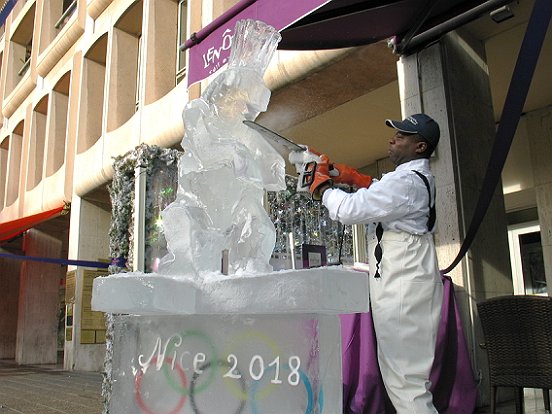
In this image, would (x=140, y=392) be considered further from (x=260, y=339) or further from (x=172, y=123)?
(x=172, y=123)

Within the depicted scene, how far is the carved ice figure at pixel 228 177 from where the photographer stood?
184 cm

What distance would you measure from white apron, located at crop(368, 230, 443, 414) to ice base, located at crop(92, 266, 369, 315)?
752 millimetres

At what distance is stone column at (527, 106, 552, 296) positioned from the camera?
5.88 meters

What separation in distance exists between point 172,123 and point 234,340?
21.1ft

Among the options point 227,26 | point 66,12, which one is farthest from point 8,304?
point 227,26

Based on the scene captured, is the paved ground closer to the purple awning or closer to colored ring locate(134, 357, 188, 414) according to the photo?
colored ring locate(134, 357, 188, 414)

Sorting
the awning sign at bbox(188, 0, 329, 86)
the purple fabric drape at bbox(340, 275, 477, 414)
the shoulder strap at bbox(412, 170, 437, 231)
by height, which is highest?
the awning sign at bbox(188, 0, 329, 86)

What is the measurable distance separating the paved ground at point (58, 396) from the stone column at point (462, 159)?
0.87m

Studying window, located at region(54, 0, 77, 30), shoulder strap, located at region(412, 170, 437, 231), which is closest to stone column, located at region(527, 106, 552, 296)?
shoulder strap, located at region(412, 170, 437, 231)

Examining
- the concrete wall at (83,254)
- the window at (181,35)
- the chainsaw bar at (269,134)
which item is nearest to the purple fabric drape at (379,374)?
the chainsaw bar at (269,134)

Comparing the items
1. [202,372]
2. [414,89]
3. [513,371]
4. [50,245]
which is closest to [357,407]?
[513,371]

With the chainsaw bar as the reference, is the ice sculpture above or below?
below

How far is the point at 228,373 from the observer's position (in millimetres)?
1556

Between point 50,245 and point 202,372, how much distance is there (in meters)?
12.9
